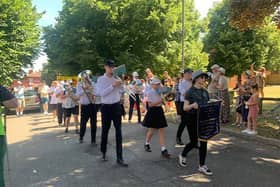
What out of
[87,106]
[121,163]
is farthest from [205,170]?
[87,106]

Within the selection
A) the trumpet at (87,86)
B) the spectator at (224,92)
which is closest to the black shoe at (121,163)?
the trumpet at (87,86)

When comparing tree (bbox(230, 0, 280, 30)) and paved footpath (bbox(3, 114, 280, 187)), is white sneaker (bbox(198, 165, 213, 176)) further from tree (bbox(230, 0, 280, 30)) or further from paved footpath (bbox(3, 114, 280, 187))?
tree (bbox(230, 0, 280, 30))

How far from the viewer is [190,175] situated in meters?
5.36

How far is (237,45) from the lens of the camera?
31656 mm

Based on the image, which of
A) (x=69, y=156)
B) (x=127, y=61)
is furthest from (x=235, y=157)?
(x=127, y=61)

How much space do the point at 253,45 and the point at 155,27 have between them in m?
15.7

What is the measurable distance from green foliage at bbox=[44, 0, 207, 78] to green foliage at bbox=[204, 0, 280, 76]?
11.1 m

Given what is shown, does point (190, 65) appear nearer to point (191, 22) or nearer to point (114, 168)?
point (191, 22)

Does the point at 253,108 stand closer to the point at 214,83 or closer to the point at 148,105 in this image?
the point at 214,83

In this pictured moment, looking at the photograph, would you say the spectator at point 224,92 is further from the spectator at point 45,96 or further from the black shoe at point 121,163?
the spectator at point 45,96

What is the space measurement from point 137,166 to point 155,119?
3.66ft

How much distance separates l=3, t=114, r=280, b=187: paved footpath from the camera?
16.7 feet

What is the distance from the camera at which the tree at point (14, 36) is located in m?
20.4

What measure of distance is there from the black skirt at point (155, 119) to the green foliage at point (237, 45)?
88.2ft
